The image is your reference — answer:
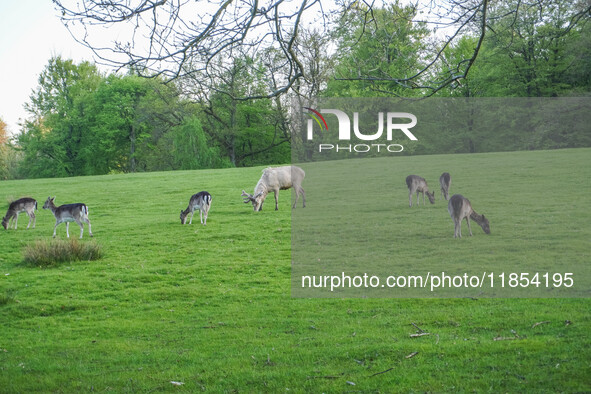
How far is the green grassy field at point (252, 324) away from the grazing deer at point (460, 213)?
365 millimetres

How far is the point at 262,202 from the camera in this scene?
2270 cm

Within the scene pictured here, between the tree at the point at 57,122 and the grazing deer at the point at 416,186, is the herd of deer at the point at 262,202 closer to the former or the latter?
the grazing deer at the point at 416,186

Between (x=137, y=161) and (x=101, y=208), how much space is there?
40.1 meters


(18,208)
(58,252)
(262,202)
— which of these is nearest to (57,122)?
(18,208)

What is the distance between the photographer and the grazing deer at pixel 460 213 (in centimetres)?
1537

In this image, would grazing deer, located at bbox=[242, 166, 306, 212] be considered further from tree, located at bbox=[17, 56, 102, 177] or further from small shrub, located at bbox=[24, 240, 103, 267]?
tree, located at bbox=[17, 56, 102, 177]

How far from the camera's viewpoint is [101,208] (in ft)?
83.6

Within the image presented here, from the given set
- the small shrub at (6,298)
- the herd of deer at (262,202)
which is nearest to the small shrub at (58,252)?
the herd of deer at (262,202)

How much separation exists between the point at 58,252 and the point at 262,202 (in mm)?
8839

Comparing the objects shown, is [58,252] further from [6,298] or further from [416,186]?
[416,186]

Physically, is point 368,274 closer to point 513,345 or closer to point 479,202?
point 513,345

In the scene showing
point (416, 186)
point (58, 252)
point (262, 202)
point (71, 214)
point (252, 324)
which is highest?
point (416, 186)

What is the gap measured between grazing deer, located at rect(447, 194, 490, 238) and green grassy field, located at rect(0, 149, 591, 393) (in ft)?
1.20

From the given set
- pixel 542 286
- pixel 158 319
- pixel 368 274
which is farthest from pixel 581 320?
pixel 158 319
